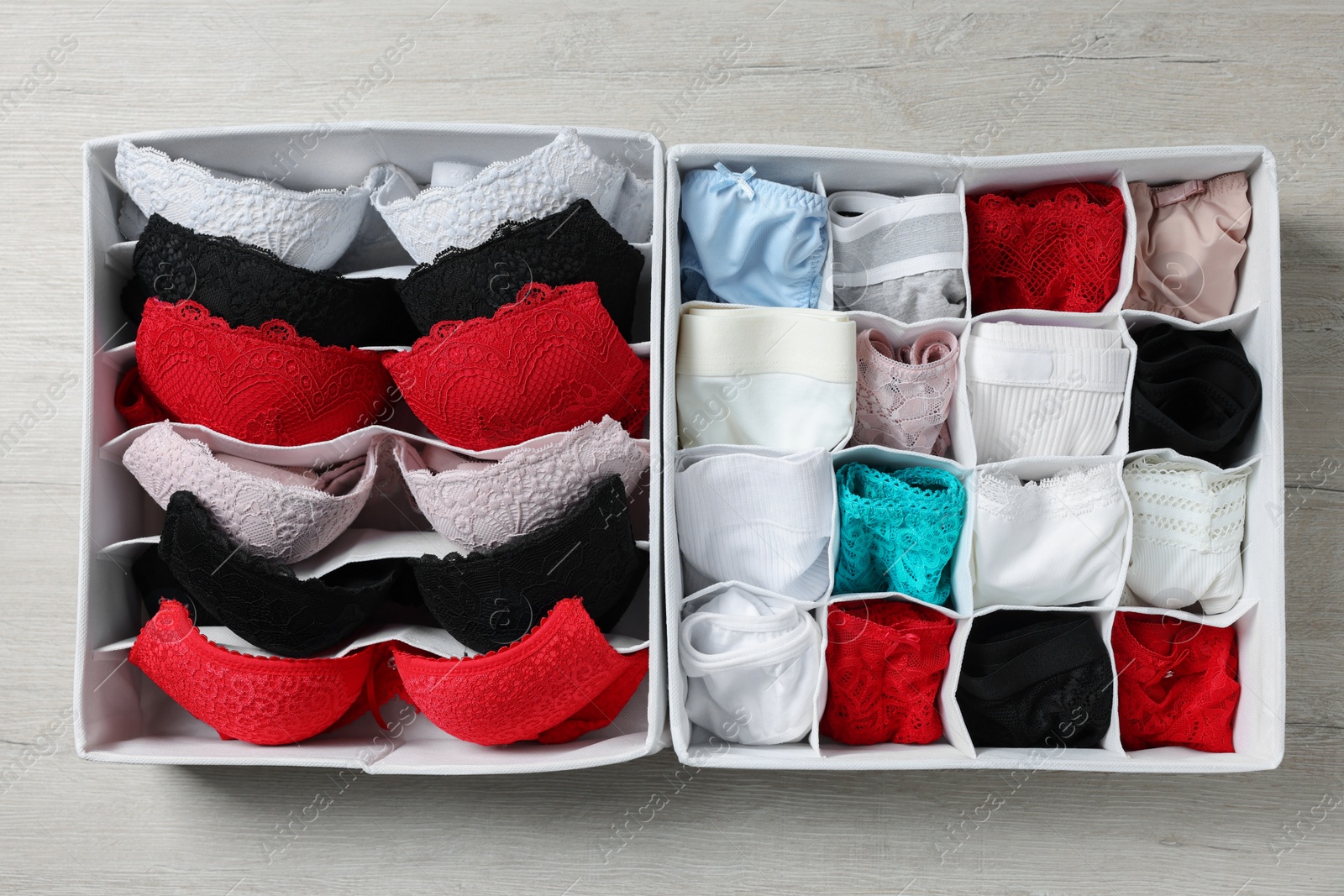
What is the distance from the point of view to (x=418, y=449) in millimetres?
1443

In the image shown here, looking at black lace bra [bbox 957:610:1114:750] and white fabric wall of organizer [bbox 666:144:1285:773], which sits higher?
white fabric wall of organizer [bbox 666:144:1285:773]

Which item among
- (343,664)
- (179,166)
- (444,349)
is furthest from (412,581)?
(179,166)

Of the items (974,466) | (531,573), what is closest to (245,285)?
(531,573)

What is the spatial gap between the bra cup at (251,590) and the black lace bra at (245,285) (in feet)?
1.06

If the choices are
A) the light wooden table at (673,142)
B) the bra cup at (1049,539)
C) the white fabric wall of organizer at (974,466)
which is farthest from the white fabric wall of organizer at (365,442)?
the bra cup at (1049,539)

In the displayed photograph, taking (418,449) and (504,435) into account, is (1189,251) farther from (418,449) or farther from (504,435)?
(418,449)

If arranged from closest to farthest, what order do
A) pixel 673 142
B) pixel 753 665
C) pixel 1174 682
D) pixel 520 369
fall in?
pixel 520 369 < pixel 753 665 < pixel 1174 682 < pixel 673 142

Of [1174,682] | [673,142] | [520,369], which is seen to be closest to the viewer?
[520,369]

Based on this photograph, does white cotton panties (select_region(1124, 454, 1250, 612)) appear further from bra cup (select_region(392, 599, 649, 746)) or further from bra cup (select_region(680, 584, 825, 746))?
bra cup (select_region(392, 599, 649, 746))

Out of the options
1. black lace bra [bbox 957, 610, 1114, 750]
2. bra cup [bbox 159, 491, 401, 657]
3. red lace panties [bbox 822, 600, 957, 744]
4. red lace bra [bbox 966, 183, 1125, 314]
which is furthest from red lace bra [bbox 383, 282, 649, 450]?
black lace bra [bbox 957, 610, 1114, 750]

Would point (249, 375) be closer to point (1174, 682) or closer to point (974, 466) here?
point (974, 466)

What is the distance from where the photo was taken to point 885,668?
55.5 inches

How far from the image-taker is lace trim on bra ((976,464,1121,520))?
1.38m

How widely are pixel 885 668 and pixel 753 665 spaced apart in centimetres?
25
